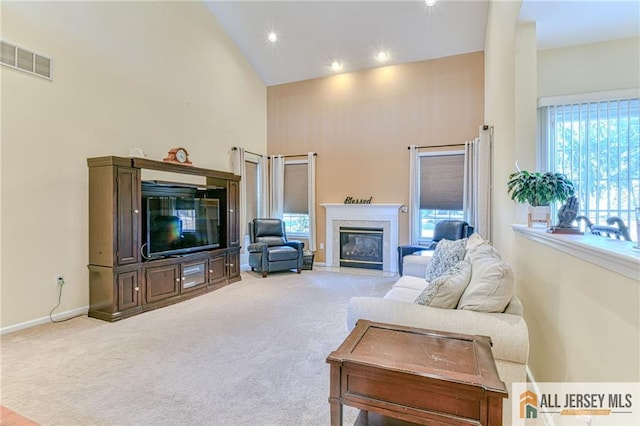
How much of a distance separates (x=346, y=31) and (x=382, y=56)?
2.90 feet

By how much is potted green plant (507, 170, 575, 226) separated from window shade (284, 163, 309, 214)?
5153 mm

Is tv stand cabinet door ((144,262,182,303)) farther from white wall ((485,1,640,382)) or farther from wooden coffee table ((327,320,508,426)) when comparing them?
white wall ((485,1,640,382))

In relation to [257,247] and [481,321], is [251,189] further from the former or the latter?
[481,321]

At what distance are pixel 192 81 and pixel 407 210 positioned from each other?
4606mm

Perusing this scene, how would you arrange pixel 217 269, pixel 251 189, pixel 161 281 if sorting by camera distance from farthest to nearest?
pixel 251 189, pixel 217 269, pixel 161 281

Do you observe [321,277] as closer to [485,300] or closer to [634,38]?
[485,300]

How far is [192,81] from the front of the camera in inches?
219

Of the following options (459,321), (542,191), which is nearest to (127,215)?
(459,321)

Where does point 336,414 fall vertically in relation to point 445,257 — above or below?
below

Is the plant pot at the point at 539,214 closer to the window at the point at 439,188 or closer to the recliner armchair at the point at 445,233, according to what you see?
the recliner armchair at the point at 445,233

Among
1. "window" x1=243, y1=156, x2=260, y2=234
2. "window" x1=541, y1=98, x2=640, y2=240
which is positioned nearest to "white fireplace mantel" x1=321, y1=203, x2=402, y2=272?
"window" x1=243, y1=156, x2=260, y2=234

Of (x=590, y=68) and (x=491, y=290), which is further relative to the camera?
(x=590, y=68)

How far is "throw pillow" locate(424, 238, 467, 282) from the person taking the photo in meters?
3.03

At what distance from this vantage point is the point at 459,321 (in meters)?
1.84
